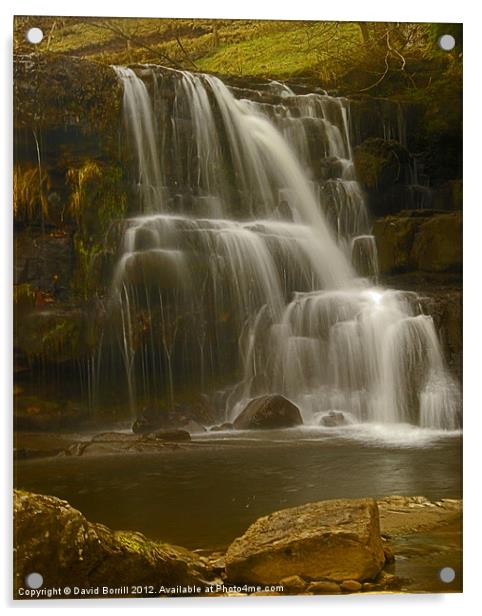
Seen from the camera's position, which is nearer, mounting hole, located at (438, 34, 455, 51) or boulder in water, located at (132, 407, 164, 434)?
boulder in water, located at (132, 407, 164, 434)

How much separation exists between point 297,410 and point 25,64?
2.00 meters

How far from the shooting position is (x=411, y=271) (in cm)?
379

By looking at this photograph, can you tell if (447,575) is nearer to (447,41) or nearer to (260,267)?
(260,267)

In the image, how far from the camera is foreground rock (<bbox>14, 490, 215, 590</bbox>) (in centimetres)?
340

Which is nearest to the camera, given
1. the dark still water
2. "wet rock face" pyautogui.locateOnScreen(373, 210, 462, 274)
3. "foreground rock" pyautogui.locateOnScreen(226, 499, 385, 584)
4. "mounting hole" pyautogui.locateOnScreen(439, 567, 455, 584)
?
"foreground rock" pyautogui.locateOnScreen(226, 499, 385, 584)

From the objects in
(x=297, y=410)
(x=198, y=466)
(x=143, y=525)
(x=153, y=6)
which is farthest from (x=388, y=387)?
(x=153, y=6)

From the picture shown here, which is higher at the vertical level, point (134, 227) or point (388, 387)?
point (134, 227)

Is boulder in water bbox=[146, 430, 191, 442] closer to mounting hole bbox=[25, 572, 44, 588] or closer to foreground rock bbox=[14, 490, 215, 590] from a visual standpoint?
foreground rock bbox=[14, 490, 215, 590]

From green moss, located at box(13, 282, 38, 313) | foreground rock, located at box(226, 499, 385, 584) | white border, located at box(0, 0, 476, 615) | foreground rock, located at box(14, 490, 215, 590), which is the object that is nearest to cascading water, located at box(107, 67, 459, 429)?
white border, located at box(0, 0, 476, 615)

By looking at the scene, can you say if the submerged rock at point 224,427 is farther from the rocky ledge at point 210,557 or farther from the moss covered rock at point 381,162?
the moss covered rock at point 381,162

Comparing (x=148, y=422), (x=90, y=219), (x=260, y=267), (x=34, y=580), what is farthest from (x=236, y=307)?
(x=34, y=580)
